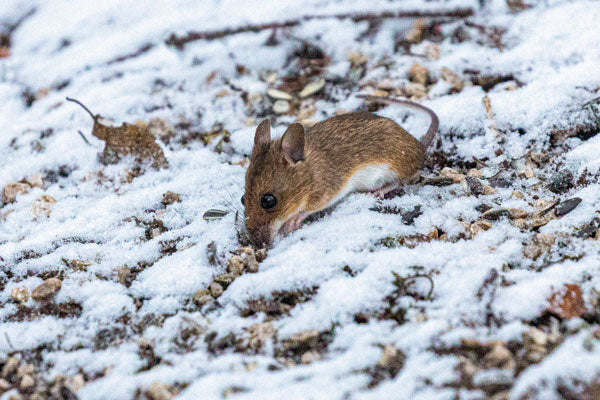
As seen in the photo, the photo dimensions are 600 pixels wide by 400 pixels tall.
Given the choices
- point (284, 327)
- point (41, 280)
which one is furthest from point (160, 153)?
point (284, 327)

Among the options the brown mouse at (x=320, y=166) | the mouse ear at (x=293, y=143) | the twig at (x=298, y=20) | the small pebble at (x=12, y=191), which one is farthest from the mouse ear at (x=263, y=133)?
the twig at (x=298, y=20)

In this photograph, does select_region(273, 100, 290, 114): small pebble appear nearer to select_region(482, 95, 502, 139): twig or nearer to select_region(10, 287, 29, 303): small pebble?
select_region(482, 95, 502, 139): twig

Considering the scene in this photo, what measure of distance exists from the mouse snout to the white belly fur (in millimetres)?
751

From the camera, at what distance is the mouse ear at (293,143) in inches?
128

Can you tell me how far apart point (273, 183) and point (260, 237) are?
0.37 meters

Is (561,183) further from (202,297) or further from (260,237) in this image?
(202,297)

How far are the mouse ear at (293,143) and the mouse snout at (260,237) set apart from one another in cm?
51

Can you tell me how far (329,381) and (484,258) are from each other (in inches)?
46.4

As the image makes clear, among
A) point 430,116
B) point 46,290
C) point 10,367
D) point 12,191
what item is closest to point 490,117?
point 430,116

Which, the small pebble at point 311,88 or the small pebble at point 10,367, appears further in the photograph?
the small pebble at point 311,88

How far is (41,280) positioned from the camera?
3043 millimetres

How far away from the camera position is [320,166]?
3590mm

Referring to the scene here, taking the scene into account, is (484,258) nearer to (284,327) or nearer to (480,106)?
(284,327)

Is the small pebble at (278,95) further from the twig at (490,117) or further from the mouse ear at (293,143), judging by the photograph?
the twig at (490,117)
